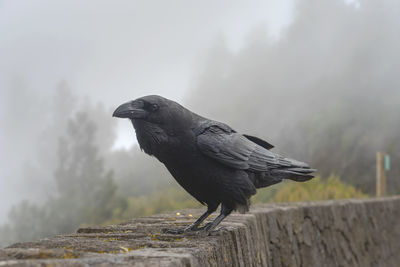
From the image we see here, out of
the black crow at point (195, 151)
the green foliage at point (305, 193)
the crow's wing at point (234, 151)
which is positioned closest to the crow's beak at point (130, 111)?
the black crow at point (195, 151)

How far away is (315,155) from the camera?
1338 centimetres

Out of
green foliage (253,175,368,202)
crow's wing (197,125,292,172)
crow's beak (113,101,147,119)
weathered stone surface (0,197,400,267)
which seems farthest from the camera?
green foliage (253,175,368,202)

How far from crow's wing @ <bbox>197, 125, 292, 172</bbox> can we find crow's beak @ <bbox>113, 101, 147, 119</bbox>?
0.39 meters

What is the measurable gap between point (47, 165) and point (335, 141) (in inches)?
440

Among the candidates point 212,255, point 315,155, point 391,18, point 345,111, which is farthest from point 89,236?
point 391,18

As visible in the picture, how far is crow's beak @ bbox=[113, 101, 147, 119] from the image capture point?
2.48 m

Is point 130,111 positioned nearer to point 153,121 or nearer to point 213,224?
point 153,121

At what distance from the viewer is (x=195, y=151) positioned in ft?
8.59

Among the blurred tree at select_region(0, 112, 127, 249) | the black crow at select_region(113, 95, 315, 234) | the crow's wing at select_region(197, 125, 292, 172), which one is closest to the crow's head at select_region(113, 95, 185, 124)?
the black crow at select_region(113, 95, 315, 234)

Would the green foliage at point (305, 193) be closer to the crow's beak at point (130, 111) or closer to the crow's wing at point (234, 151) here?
the crow's wing at point (234, 151)

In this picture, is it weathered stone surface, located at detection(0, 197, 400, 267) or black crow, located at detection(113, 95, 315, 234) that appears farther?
black crow, located at detection(113, 95, 315, 234)

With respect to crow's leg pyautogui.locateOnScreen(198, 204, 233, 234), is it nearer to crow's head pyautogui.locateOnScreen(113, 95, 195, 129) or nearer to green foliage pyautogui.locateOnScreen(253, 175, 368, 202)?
crow's head pyautogui.locateOnScreen(113, 95, 195, 129)

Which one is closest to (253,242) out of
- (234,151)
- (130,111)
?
(234,151)

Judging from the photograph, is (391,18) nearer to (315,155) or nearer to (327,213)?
(315,155)
